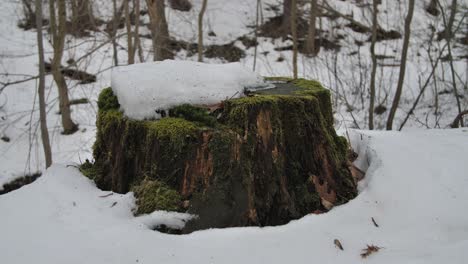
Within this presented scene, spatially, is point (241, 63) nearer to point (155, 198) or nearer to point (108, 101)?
point (108, 101)

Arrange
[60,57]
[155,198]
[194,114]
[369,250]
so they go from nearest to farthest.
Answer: [369,250] → [155,198] → [194,114] → [60,57]

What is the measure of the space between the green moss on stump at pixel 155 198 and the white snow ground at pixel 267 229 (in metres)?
0.07

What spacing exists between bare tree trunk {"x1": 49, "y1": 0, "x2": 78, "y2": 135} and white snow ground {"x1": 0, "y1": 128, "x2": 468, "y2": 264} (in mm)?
3710

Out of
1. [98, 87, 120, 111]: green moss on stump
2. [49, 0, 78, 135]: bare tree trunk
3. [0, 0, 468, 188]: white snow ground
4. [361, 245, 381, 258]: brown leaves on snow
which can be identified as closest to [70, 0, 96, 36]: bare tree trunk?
[49, 0, 78, 135]: bare tree trunk

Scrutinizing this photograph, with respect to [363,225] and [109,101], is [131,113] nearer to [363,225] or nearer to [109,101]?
[109,101]

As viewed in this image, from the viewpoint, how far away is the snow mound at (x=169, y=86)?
2.20 m

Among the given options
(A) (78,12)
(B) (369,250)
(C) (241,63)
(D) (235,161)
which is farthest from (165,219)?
(A) (78,12)

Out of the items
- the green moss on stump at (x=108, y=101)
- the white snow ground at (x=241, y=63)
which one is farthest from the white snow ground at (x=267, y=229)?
the white snow ground at (x=241, y=63)

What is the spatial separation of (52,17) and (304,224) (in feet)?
21.1

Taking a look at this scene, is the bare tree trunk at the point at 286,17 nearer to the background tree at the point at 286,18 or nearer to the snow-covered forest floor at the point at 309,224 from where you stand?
A: the background tree at the point at 286,18

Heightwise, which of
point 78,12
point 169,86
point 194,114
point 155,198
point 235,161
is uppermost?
point 78,12

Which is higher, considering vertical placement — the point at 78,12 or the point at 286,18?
the point at 286,18

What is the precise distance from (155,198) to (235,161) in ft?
1.65

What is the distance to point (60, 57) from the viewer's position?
6.35m
